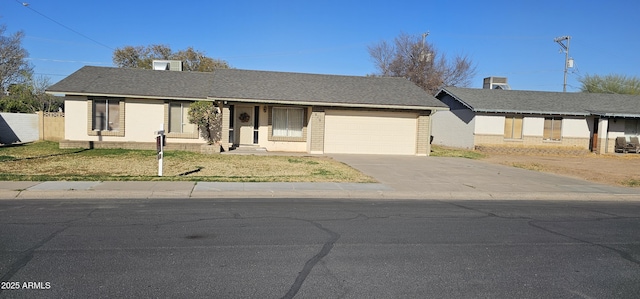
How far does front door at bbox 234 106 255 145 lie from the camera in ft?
78.5

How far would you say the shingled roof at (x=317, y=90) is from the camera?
2283 centimetres

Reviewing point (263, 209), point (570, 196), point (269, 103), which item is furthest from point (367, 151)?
point (263, 209)

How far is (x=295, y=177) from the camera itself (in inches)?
562

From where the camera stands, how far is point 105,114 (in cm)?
2264

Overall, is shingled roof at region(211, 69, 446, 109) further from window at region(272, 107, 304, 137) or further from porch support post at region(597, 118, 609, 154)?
porch support post at region(597, 118, 609, 154)

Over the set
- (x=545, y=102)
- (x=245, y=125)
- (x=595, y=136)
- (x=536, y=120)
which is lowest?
(x=245, y=125)

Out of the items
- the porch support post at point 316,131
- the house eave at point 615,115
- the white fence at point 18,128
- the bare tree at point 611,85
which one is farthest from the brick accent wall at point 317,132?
the bare tree at point 611,85

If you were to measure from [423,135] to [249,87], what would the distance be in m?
9.55

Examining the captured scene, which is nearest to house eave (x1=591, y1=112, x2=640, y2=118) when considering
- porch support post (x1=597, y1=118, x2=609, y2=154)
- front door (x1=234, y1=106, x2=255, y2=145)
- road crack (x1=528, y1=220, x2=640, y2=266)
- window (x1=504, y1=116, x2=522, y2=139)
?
porch support post (x1=597, y1=118, x2=609, y2=154)

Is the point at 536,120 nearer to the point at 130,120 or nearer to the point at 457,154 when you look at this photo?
the point at 457,154

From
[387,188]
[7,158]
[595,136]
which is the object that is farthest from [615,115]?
[7,158]

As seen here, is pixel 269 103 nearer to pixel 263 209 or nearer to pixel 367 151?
pixel 367 151

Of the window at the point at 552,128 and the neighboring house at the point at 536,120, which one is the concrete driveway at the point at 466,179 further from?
the window at the point at 552,128

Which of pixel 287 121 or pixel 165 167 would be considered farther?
pixel 287 121
